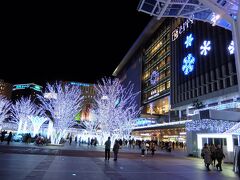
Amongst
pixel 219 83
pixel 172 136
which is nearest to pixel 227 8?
pixel 219 83

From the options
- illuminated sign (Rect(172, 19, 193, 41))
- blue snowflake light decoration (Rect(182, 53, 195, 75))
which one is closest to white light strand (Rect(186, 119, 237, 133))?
blue snowflake light decoration (Rect(182, 53, 195, 75))

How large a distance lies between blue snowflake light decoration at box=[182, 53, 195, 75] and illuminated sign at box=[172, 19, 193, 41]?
844cm

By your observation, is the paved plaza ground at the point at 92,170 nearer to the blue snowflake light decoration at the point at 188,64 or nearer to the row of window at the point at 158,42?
the blue snowflake light decoration at the point at 188,64

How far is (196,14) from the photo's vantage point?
13.2 m

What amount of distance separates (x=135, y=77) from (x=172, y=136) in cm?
5044

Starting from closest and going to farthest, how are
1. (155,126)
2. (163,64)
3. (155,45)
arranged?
(155,126) → (163,64) → (155,45)

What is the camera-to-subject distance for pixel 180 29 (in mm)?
64062

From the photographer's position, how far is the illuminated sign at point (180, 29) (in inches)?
2372

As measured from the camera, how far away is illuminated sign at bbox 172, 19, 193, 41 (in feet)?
198

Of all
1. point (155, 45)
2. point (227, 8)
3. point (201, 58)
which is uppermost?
point (155, 45)

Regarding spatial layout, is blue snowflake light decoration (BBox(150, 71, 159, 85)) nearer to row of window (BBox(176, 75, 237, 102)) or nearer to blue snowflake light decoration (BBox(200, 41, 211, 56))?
row of window (BBox(176, 75, 237, 102))

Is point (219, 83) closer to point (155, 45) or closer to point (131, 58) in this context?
point (155, 45)

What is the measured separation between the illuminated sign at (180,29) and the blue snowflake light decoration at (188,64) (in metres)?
8.44

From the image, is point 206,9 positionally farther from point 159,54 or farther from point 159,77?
point 159,54
